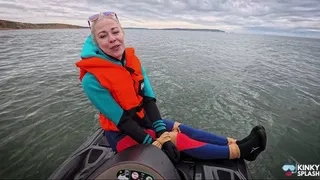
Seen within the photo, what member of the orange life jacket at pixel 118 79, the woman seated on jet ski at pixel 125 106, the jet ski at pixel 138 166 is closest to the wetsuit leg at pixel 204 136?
the woman seated on jet ski at pixel 125 106

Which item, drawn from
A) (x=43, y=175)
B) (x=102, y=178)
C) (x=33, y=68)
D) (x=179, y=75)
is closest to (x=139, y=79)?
(x=102, y=178)

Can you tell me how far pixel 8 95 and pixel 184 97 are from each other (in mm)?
6812

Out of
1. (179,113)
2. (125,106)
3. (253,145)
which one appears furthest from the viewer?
(179,113)

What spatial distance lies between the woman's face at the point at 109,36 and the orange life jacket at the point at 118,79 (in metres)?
0.19

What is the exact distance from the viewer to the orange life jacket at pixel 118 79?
263 cm

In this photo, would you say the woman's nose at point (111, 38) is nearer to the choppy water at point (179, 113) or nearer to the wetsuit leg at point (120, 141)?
the wetsuit leg at point (120, 141)

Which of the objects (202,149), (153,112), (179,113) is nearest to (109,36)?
(153,112)

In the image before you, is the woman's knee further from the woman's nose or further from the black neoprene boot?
the woman's nose

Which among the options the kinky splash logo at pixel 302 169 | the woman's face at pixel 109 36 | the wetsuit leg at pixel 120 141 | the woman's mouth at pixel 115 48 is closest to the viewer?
the woman's face at pixel 109 36

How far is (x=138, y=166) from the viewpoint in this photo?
82.4 inches

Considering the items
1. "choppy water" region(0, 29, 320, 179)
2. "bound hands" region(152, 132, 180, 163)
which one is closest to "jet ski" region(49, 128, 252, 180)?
"bound hands" region(152, 132, 180, 163)

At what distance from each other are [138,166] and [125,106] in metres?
0.99

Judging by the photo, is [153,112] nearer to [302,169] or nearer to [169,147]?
[169,147]

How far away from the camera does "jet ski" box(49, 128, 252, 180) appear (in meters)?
2.12
